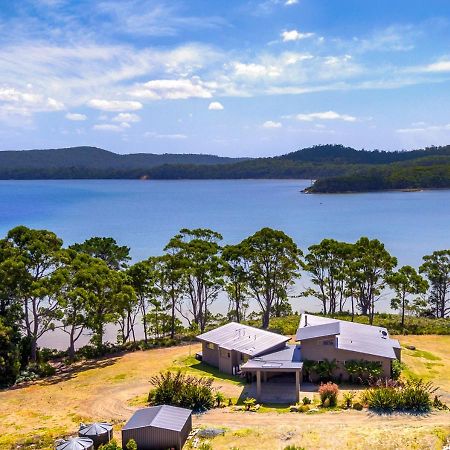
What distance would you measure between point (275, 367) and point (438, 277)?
26.5m

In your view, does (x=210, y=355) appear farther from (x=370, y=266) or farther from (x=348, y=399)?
(x=370, y=266)

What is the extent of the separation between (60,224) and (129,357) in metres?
73.2

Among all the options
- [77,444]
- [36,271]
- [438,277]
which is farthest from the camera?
[438,277]

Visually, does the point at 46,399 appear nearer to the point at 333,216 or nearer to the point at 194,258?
the point at 194,258

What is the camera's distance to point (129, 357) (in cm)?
3200

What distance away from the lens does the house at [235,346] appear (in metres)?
26.4

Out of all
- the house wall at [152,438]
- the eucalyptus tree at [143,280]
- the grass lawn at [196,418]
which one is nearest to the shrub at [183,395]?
the grass lawn at [196,418]

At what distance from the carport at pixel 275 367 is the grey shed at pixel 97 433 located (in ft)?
23.2

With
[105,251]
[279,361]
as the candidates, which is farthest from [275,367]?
[105,251]

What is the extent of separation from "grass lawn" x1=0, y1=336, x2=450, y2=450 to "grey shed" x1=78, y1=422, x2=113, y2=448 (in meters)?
1.18

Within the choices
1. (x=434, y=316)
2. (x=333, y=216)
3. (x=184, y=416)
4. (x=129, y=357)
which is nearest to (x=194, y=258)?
(x=129, y=357)

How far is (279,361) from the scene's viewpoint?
957 inches

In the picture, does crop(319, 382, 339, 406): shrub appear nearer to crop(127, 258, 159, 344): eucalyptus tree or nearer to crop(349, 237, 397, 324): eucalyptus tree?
crop(127, 258, 159, 344): eucalyptus tree

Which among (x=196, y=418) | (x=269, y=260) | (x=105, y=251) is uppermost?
(x=105, y=251)
